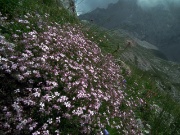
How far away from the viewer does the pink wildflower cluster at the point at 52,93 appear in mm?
5801

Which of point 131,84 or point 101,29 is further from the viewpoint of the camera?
point 101,29

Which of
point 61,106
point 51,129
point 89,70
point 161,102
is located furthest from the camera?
point 161,102

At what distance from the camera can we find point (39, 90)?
6.11 m

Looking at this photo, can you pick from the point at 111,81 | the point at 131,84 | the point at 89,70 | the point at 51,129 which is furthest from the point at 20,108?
the point at 131,84

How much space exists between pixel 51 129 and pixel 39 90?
3.06 feet

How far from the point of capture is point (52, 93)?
6305mm

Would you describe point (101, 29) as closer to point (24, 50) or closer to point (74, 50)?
point (74, 50)

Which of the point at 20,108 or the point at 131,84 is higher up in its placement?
the point at 20,108

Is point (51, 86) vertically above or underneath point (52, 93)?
above

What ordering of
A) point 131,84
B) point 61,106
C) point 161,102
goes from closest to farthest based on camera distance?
point 61,106
point 131,84
point 161,102

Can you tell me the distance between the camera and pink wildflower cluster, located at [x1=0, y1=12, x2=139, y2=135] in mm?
5801

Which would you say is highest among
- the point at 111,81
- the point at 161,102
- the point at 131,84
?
the point at 111,81

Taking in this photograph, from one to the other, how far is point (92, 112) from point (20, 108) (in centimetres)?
160

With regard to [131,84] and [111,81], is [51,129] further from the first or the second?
[131,84]
